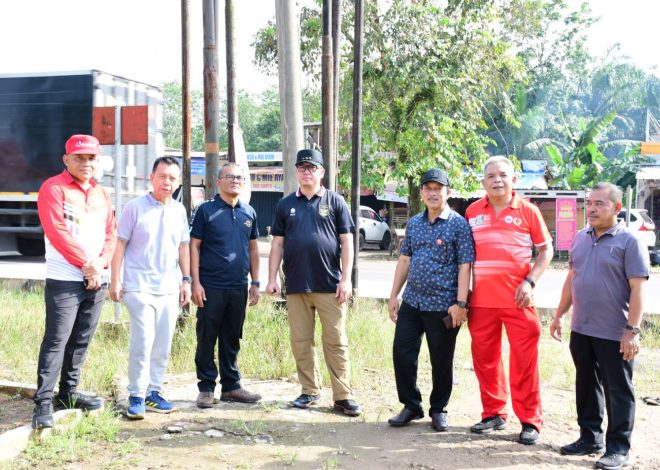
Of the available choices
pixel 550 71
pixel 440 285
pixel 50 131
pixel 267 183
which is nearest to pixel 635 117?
pixel 550 71

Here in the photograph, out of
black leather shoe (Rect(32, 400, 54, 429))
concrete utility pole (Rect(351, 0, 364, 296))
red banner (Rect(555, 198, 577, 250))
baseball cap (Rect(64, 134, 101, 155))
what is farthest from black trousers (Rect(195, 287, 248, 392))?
red banner (Rect(555, 198, 577, 250))

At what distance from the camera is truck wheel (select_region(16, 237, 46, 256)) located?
1781 centimetres

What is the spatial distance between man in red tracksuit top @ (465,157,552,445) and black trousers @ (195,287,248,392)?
1786 millimetres

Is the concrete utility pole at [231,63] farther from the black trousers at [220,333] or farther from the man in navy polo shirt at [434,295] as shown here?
the man in navy polo shirt at [434,295]

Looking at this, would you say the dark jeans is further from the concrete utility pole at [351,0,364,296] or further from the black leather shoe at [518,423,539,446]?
the concrete utility pole at [351,0,364,296]

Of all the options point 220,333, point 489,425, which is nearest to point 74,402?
point 220,333

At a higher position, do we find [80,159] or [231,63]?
[231,63]

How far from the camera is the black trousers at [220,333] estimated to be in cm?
545

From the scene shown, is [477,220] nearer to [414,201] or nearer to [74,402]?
[74,402]

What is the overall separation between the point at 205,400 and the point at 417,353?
1651 mm

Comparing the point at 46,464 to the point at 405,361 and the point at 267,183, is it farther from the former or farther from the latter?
the point at 267,183

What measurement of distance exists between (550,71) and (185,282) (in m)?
35.2

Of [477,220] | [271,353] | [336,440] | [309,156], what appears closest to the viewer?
[336,440]

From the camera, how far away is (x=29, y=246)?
58.9 feet
